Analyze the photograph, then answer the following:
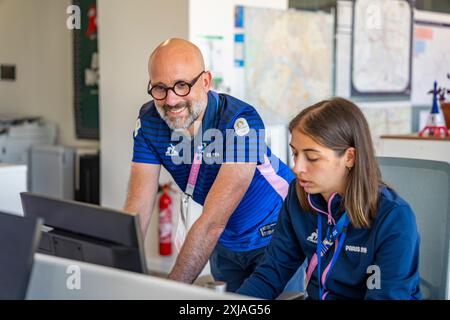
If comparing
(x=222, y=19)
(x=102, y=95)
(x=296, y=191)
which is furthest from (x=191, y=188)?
(x=102, y=95)

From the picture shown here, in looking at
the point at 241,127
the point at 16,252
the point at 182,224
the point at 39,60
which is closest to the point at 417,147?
the point at 182,224

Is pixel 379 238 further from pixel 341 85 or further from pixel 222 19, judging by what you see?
pixel 341 85

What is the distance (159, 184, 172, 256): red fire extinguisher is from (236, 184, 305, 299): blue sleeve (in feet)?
8.72

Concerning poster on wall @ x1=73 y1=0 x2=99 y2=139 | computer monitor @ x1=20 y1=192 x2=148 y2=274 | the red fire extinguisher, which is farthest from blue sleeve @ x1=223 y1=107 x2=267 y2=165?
poster on wall @ x1=73 y1=0 x2=99 y2=139

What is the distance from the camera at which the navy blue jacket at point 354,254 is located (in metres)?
1.53

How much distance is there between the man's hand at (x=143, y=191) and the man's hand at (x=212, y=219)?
244 mm

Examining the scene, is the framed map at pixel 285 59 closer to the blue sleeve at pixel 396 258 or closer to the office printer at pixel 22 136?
the office printer at pixel 22 136

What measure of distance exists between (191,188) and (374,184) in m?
0.65

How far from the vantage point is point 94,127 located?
5297 millimetres

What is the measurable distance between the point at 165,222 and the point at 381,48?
9.32 feet

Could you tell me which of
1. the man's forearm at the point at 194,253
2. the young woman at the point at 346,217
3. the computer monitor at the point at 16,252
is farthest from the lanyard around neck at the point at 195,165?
the computer monitor at the point at 16,252

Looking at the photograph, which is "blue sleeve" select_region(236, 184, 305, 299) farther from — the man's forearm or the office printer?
the office printer

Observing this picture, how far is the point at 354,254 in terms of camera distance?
1.60m

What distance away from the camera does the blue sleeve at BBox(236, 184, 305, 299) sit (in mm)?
1767
